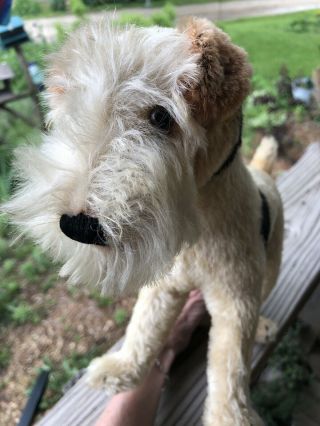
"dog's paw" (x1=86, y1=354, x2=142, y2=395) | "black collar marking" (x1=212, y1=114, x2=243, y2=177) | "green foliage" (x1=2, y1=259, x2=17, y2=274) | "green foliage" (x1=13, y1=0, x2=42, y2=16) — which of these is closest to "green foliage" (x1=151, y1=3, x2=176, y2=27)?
"green foliage" (x1=13, y1=0, x2=42, y2=16)

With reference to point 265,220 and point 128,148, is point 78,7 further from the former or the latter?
point 128,148

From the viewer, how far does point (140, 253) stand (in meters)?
0.50

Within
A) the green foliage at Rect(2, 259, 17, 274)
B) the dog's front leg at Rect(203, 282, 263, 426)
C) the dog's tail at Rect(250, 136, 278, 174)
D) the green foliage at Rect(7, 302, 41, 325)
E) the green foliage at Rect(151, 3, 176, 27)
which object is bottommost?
the green foliage at Rect(7, 302, 41, 325)

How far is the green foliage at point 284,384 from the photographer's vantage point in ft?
3.52

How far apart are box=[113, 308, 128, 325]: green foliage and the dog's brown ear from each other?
0.96m

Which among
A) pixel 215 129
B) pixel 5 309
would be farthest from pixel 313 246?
pixel 5 309

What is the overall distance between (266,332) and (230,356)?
24 cm

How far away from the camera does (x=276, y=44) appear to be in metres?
2.90

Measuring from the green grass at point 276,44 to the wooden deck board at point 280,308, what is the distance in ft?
5.00

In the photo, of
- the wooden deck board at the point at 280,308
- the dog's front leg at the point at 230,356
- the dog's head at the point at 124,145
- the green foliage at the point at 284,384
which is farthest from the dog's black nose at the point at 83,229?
the green foliage at the point at 284,384

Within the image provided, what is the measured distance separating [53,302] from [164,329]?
2.36 feet

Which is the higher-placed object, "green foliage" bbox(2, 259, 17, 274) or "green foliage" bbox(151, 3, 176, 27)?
"green foliage" bbox(151, 3, 176, 27)

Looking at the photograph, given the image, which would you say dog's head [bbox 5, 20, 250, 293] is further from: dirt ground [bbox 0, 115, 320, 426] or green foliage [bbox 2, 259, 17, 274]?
green foliage [bbox 2, 259, 17, 274]

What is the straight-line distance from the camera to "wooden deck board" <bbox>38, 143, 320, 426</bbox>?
0.79 meters
